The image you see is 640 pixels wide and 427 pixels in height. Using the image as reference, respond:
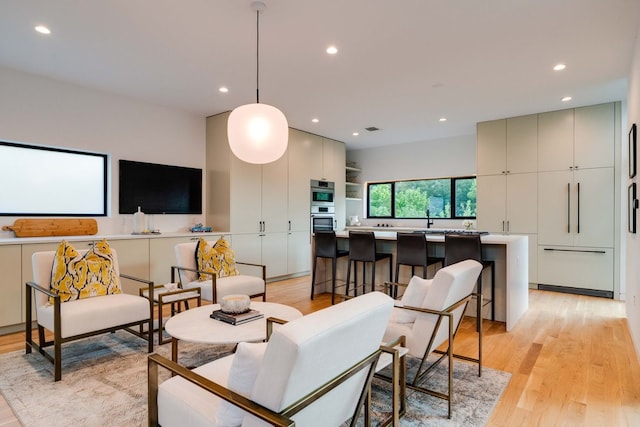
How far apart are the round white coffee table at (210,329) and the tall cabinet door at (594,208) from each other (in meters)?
4.63

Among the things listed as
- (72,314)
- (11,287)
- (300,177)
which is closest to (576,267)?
(300,177)

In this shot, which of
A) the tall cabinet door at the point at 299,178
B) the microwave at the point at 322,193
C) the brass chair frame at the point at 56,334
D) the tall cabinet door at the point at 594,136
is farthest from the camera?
the microwave at the point at 322,193

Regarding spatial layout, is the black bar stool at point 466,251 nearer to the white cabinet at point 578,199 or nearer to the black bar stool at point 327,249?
the black bar stool at point 327,249

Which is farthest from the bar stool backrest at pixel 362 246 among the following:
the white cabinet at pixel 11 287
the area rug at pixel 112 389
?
the white cabinet at pixel 11 287

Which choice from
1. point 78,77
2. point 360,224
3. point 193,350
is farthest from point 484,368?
point 360,224

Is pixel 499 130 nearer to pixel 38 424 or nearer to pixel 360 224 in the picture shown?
pixel 360 224

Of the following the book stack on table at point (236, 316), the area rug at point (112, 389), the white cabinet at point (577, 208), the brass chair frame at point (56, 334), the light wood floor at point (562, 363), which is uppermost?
the white cabinet at point (577, 208)

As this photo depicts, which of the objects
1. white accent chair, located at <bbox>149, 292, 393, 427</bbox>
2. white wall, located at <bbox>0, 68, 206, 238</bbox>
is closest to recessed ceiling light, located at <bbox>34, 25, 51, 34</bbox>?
white wall, located at <bbox>0, 68, 206, 238</bbox>

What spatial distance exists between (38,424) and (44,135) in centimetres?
327

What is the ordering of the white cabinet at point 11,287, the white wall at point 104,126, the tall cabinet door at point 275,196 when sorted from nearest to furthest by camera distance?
1. the white cabinet at point 11,287
2. the white wall at point 104,126
3. the tall cabinet door at point 275,196

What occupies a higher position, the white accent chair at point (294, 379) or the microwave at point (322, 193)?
the microwave at point (322, 193)

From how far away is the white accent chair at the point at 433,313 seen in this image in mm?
2039

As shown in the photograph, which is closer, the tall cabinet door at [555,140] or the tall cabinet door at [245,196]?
the tall cabinet door at [555,140]

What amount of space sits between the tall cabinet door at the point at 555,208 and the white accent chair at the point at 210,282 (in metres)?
4.29
